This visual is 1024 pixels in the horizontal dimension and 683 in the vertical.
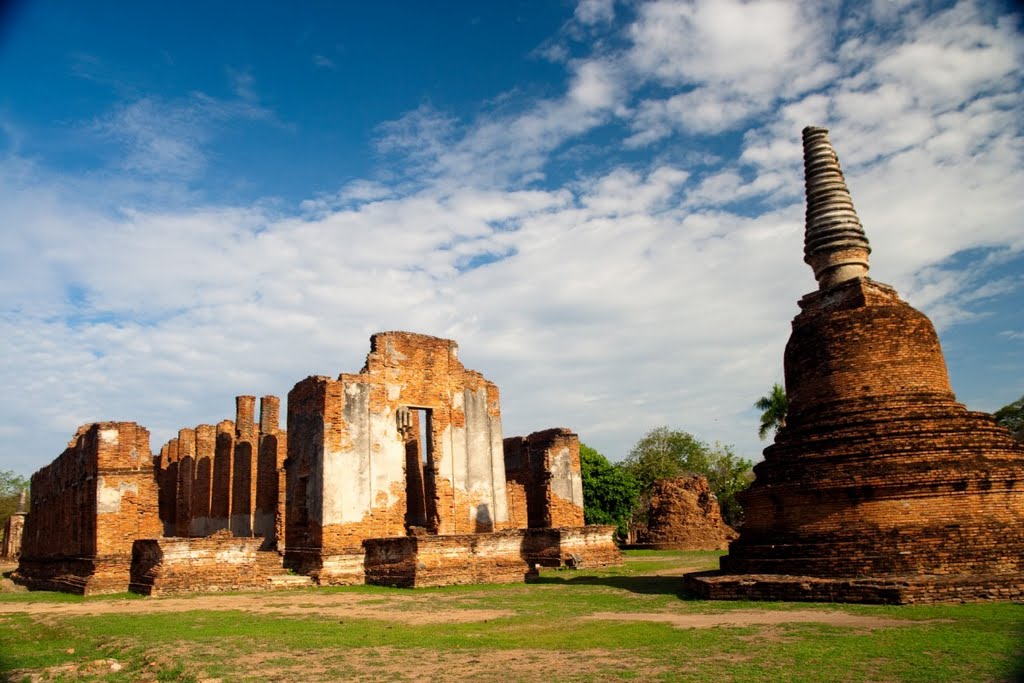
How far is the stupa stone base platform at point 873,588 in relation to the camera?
1000 centimetres

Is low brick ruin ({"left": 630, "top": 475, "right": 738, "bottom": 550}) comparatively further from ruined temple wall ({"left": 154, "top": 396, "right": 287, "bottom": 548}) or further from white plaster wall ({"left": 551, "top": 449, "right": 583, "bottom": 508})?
ruined temple wall ({"left": 154, "top": 396, "right": 287, "bottom": 548})

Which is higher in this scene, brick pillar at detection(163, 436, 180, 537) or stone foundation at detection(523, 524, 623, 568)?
brick pillar at detection(163, 436, 180, 537)

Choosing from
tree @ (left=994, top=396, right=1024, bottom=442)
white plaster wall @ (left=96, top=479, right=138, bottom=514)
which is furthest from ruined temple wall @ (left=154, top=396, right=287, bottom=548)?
tree @ (left=994, top=396, right=1024, bottom=442)

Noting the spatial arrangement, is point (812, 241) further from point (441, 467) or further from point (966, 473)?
point (441, 467)

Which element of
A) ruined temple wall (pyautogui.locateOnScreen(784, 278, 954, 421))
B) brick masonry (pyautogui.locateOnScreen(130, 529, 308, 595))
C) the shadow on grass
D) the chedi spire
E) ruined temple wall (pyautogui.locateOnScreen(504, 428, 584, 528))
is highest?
the chedi spire

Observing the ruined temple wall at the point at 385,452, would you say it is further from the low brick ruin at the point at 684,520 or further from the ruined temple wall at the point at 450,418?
the low brick ruin at the point at 684,520

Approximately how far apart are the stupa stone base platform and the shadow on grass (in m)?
0.79

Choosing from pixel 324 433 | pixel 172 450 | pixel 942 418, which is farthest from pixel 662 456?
pixel 942 418

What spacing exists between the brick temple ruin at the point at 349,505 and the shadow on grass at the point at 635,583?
98 cm

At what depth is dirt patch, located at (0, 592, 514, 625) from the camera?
36.8 feet

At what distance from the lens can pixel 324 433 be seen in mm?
18062

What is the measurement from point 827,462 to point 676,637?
16.7 feet

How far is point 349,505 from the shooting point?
18.0m

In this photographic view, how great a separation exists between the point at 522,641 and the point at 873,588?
4.95 meters
